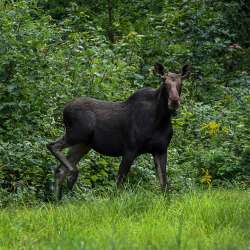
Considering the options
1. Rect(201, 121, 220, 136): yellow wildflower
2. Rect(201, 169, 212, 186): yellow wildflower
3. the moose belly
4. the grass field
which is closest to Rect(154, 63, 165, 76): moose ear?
the moose belly

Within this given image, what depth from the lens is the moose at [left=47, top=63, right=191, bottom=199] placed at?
11531 millimetres

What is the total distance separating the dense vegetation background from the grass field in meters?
2.35

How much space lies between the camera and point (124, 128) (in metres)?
11.9

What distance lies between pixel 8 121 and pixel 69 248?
648 cm

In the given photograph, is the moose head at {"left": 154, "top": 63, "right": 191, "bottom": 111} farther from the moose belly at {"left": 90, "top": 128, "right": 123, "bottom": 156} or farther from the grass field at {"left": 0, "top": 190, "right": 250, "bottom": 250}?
the grass field at {"left": 0, "top": 190, "right": 250, "bottom": 250}

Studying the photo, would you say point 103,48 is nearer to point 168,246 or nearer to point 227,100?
point 227,100

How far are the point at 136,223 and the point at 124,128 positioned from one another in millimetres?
3398

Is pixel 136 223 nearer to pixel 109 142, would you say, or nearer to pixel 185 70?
pixel 109 142

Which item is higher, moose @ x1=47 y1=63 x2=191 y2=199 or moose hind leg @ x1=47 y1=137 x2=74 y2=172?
moose @ x1=47 y1=63 x2=191 y2=199

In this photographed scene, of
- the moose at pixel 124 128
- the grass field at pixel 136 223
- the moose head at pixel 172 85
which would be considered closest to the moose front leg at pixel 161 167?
the moose at pixel 124 128

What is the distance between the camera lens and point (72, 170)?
12.0 metres

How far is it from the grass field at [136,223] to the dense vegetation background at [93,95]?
2345 mm

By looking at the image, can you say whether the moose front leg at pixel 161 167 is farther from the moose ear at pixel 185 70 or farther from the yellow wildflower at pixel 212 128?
the yellow wildflower at pixel 212 128

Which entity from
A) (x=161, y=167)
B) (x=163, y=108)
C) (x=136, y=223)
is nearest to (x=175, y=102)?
(x=163, y=108)
